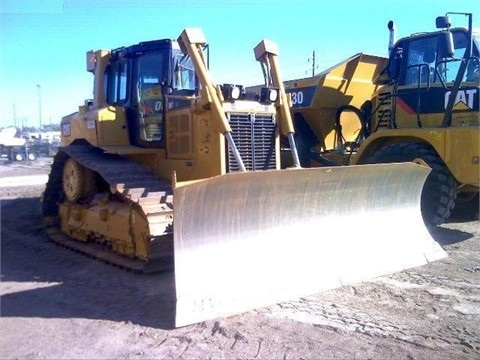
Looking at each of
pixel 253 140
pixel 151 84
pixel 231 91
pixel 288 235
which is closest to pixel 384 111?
pixel 253 140

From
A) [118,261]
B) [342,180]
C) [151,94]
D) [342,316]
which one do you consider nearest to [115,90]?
[151,94]

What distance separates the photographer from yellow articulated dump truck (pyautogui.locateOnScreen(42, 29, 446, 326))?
475 cm

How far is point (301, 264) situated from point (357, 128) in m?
5.24

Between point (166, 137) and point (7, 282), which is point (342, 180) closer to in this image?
point (166, 137)

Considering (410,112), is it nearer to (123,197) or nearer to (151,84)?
(151,84)

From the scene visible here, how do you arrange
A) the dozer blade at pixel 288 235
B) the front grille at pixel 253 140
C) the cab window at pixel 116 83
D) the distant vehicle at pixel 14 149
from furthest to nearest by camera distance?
1. the distant vehicle at pixel 14 149
2. the cab window at pixel 116 83
3. the front grille at pixel 253 140
4. the dozer blade at pixel 288 235

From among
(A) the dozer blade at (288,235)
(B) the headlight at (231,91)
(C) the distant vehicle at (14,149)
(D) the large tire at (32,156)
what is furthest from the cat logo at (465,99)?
(D) the large tire at (32,156)

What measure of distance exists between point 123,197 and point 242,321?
8.81 feet

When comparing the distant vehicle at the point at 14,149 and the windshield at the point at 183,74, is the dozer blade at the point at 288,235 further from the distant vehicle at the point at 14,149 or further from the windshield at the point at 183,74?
the distant vehicle at the point at 14,149

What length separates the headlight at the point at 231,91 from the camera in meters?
6.19

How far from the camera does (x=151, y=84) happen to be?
7.34 m

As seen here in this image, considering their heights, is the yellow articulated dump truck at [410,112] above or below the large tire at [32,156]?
above

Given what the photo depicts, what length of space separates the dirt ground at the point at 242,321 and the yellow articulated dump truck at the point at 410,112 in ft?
4.70

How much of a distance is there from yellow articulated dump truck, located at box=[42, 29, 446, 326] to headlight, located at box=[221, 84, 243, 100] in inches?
0.6
